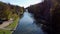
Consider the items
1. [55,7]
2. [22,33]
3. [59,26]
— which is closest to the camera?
[59,26]

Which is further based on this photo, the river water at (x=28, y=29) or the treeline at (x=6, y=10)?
the river water at (x=28, y=29)

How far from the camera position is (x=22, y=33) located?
5.12 meters

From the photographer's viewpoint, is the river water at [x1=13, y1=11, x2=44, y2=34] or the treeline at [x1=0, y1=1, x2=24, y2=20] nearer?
the treeline at [x1=0, y1=1, x2=24, y2=20]

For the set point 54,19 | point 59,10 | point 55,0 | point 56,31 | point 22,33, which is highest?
point 55,0

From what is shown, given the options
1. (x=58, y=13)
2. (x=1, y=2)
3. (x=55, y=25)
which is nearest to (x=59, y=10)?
(x=58, y=13)

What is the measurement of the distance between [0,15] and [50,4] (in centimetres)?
155

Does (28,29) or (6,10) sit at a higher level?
(6,10)

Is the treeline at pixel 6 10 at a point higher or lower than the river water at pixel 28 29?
higher

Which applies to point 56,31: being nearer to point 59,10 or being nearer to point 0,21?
point 59,10

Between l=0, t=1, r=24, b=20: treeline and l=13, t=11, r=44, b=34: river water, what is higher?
l=0, t=1, r=24, b=20: treeline

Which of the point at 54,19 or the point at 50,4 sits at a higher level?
the point at 50,4

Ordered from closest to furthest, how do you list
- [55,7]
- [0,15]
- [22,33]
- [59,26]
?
1. [59,26]
2. [55,7]
3. [0,15]
4. [22,33]

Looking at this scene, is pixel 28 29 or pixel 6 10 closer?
pixel 6 10

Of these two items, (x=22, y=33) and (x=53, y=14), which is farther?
(x=22, y=33)
